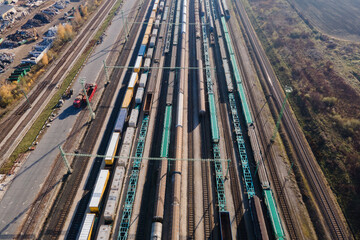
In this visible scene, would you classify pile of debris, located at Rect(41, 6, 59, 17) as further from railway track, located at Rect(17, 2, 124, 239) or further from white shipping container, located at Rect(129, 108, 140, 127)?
white shipping container, located at Rect(129, 108, 140, 127)

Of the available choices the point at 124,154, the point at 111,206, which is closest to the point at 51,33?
the point at 124,154

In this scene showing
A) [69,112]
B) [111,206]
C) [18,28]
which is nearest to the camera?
[111,206]

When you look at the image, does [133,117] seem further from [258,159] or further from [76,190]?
[258,159]

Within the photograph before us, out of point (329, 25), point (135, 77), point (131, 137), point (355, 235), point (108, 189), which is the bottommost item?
point (355, 235)

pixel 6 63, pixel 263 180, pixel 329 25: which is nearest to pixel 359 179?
pixel 263 180

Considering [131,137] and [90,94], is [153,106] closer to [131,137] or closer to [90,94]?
[131,137]

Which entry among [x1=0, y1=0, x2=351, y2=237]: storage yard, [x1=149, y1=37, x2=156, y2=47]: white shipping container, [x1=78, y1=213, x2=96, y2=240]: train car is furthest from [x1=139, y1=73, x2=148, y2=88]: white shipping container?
[x1=78, y1=213, x2=96, y2=240]: train car

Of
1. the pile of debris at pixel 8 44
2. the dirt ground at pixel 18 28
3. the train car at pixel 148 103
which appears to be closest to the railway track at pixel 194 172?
the train car at pixel 148 103
